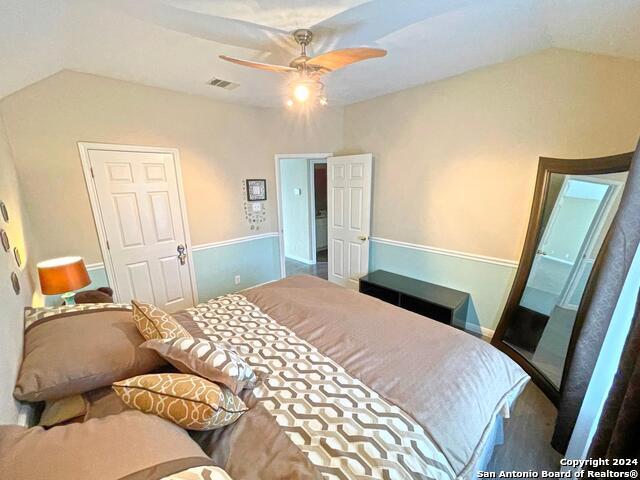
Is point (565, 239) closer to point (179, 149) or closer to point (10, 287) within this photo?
point (10, 287)

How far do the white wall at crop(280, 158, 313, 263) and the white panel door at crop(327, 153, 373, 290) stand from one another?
→ 4.30ft

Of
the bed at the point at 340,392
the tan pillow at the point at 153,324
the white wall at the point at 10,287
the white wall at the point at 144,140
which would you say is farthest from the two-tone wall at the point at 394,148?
the tan pillow at the point at 153,324

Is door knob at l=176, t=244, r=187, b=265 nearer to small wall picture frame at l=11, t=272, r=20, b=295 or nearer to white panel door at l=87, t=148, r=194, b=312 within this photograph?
white panel door at l=87, t=148, r=194, b=312

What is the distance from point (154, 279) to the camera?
2986 millimetres

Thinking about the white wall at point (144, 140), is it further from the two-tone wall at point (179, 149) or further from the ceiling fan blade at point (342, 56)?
the ceiling fan blade at point (342, 56)

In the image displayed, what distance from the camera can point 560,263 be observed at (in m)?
2.09

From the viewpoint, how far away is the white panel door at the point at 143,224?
2602 millimetres

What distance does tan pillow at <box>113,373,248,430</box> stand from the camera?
930 mm

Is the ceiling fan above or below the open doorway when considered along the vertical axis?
above

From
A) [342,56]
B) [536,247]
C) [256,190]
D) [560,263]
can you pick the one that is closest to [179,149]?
[256,190]

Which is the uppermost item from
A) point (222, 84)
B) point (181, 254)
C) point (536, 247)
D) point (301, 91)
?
point (222, 84)

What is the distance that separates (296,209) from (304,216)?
0.26m

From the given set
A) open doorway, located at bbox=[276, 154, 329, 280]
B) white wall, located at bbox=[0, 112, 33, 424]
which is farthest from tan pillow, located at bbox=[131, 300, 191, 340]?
open doorway, located at bbox=[276, 154, 329, 280]

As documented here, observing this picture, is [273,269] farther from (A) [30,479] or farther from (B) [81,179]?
(A) [30,479]
